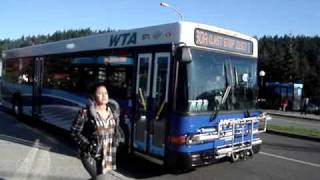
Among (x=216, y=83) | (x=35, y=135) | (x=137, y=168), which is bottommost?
(x=137, y=168)

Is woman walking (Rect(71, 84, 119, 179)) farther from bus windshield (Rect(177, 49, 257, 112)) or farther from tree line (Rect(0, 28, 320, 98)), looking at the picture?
tree line (Rect(0, 28, 320, 98))

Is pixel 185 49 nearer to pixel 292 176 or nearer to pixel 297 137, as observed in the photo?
pixel 292 176

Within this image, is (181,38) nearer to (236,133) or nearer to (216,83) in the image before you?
(216,83)

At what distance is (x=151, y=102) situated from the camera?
10.1 m

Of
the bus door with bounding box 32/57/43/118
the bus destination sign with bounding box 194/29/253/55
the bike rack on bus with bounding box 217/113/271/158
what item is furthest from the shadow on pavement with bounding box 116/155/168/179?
the bus door with bounding box 32/57/43/118

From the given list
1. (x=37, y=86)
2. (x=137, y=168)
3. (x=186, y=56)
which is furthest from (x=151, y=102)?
(x=37, y=86)

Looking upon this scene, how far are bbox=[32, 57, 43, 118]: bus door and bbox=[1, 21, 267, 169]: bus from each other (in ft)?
16.7

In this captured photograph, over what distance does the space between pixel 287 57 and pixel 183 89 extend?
6981 cm

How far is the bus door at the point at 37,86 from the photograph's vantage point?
17.6 m

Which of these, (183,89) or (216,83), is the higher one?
(216,83)

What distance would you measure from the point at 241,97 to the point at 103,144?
15.7ft

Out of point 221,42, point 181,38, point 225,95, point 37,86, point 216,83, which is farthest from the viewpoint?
point 37,86

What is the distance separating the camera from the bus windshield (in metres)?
9.36

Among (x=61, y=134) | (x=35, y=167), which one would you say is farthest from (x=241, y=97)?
(x=61, y=134)
